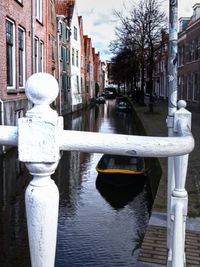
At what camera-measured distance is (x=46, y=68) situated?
76.5ft

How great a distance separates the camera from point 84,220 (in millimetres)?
7699

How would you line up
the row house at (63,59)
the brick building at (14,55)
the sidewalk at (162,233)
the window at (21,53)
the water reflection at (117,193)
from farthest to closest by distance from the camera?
the row house at (63,59), the window at (21,53), the brick building at (14,55), the water reflection at (117,193), the sidewalk at (162,233)

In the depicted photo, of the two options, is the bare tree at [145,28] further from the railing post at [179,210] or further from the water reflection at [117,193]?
the railing post at [179,210]

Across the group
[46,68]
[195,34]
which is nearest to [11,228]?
[46,68]

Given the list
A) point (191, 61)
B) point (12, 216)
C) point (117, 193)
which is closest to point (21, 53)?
point (117, 193)

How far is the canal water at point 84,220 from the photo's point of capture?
5.95 m

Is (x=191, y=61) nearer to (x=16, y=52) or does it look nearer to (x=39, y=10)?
(x=39, y=10)

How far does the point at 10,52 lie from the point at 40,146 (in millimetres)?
14783

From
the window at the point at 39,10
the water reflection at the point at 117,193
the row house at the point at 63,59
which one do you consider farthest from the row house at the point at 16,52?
the row house at the point at 63,59

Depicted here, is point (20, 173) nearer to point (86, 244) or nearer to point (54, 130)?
point (86, 244)

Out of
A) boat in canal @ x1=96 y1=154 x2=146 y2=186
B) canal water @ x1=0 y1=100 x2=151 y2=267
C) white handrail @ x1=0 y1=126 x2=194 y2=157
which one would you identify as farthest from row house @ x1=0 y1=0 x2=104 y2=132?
white handrail @ x1=0 y1=126 x2=194 y2=157

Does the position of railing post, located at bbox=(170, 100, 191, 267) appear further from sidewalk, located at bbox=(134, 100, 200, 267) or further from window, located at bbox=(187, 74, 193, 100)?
window, located at bbox=(187, 74, 193, 100)

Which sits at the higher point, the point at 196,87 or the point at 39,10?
the point at 39,10

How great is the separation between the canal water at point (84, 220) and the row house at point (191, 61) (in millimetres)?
22188
